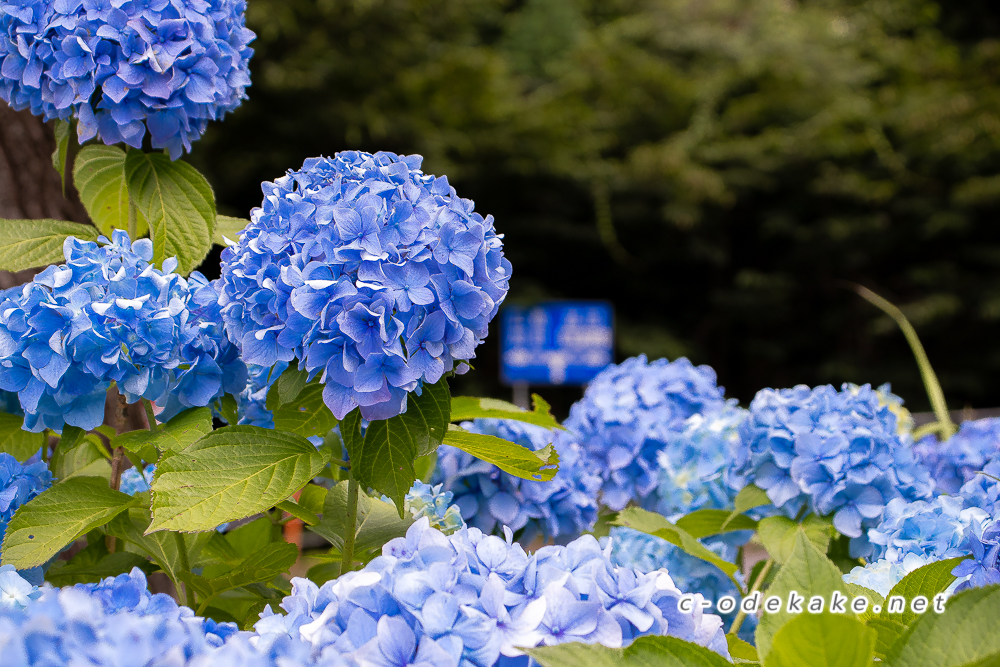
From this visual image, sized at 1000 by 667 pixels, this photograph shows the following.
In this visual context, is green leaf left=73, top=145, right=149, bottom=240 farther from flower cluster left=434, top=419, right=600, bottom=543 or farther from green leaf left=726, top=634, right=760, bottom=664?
green leaf left=726, top=634, right=760, bottom=664

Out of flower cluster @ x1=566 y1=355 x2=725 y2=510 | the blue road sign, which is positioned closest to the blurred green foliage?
the blue road sign

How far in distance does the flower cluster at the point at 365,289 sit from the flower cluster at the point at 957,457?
85 cm

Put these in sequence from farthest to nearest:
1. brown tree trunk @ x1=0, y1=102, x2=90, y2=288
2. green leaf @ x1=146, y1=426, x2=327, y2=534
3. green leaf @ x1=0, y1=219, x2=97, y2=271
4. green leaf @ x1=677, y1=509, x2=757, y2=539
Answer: brown tree trunk @ x1=0, y1=102, x2=90, y2=288 < green leaf @ x1=677, y1=509, x2=757, y2=539 < green leaf @ x1=0, y1=219, x2=97, y2=271 < green leaf @ x1=146, y1=426, x2=327, y2=534

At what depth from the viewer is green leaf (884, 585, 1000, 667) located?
447mm

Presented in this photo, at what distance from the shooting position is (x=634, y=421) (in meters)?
1.38

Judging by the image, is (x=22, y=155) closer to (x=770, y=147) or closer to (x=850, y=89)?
(x=770, y=147)

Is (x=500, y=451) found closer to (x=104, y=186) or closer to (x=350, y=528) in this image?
(x=350, y=528)

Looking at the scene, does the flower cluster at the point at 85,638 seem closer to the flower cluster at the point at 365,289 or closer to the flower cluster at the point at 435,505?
the flower cluster at the point at 365,289

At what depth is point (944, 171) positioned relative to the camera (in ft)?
34.1

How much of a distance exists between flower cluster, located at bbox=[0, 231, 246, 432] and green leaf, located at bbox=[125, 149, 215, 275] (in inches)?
4.8

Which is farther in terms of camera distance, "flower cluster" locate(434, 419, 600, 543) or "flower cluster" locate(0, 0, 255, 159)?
"flower cluster" locate(434, 419, 600, 543)

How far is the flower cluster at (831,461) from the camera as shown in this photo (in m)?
0.99

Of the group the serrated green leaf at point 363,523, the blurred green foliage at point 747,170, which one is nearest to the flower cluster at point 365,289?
the serrated green leaf at point 363,523

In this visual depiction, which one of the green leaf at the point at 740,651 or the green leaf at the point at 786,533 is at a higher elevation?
the green leaf at the point at 740,651
